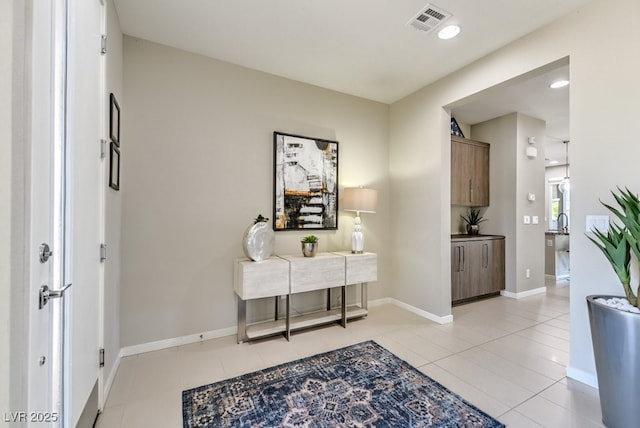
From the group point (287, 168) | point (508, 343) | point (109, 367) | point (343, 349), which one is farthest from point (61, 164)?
point (508, 343)

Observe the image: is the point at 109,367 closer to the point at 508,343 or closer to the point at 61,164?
the point at 61,164

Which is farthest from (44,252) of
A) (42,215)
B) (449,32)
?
(449,32)

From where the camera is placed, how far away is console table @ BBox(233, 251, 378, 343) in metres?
2.64

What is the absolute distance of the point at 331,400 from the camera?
187cm

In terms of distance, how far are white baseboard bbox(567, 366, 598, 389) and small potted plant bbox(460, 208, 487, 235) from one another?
2746 millimetres

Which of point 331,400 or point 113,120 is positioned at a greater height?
point 113,120

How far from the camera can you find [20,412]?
81cm

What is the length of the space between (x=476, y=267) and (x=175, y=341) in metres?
4.05

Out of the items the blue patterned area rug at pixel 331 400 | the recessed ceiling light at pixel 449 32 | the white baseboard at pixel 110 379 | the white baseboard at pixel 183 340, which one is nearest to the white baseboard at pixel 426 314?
the white baseboard at pixel 183 340

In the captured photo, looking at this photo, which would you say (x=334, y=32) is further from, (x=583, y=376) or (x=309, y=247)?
(x=583, y=376)

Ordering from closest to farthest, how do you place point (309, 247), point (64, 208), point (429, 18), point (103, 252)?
1. point (64, 208)
2. point (103, 252)
3. point (429, 18)
4. point (309, 247)

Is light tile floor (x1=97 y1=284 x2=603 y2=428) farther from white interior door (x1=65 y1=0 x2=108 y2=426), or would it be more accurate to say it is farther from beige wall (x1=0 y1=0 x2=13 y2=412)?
beige wall (x1=0 y1=0 x2=13 y2=412)

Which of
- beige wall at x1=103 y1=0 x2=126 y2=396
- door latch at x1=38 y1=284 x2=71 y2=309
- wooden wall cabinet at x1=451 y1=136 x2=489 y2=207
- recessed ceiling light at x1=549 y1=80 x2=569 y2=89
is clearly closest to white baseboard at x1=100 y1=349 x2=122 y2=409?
beige wall at x1=103 y1=0 x2=126 y2=396

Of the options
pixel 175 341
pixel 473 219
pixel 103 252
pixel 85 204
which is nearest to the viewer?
pixel 85 204
